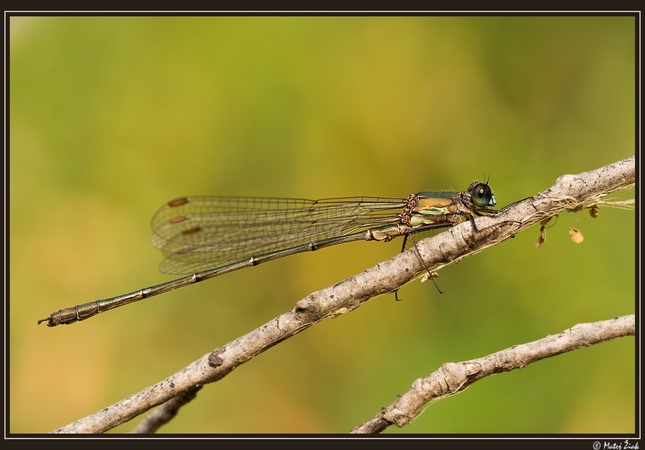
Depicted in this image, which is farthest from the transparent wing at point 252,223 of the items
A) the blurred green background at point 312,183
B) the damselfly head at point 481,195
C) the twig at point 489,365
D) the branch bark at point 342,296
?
the twig at point 489,365

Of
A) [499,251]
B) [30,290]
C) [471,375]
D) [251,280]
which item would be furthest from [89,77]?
[471,375]

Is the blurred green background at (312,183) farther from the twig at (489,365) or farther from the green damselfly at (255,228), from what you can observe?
the twig at (489,365)

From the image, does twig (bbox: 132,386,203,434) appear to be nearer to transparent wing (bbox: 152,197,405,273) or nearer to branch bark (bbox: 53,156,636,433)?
branch bark (bbox: 53,156,636,433)

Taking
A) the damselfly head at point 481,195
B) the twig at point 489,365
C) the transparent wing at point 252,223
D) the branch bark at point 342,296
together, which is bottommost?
the twig at point 489,365

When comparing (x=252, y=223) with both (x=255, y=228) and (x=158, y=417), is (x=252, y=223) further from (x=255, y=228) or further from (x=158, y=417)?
(x=158, y=417)

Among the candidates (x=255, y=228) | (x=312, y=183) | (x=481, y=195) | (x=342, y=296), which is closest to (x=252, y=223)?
(x=255, y=228)

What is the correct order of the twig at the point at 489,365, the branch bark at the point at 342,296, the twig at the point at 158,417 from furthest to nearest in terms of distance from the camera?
the twig at the point at 158,417 → the branch bark at the point at 342,296 → the twig at the point at 489,365

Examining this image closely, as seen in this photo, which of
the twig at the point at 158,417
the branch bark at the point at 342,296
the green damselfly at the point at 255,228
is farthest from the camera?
the green damselfly at the point at 255,228
